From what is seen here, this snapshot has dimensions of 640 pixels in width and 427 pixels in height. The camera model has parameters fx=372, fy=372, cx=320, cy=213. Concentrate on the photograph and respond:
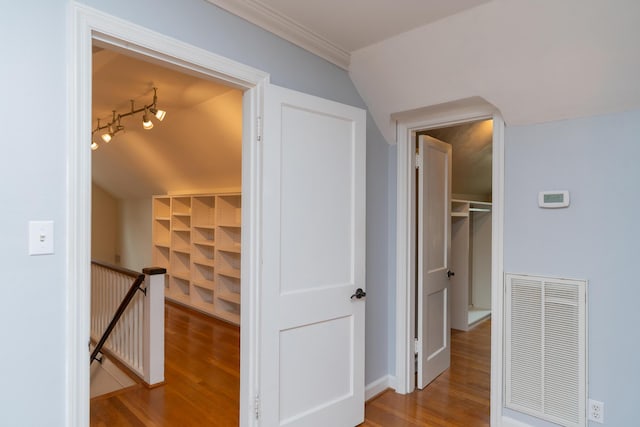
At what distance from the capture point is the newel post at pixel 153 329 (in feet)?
9.89

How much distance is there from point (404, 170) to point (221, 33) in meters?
1.66

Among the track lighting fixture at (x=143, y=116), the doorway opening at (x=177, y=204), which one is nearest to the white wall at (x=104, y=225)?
the doorway opening at (x=177, y=204)

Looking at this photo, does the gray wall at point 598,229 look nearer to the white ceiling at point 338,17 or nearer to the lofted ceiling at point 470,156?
the white ceiling at point 338,17

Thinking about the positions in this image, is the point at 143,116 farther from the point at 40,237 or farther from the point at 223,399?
the point at 40,237

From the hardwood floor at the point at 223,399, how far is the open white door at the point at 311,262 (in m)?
0.47

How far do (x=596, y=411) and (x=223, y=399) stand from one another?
2421 millimetres

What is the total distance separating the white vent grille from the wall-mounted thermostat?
17.2 inches

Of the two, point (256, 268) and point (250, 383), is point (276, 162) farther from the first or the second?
point (250, 383)

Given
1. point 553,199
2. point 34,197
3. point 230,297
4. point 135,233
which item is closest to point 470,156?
point 553,199

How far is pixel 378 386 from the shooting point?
2.89 meters

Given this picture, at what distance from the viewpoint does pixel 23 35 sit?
4.20 feet

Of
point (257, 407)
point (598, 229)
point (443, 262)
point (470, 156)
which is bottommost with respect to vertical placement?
point (257, 407)

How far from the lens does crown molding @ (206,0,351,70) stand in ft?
6.18

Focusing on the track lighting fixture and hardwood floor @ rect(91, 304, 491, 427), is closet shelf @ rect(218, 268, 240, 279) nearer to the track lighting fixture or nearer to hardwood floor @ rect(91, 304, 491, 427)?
hardwood floor @ rect(91, 304, 491, 427)
